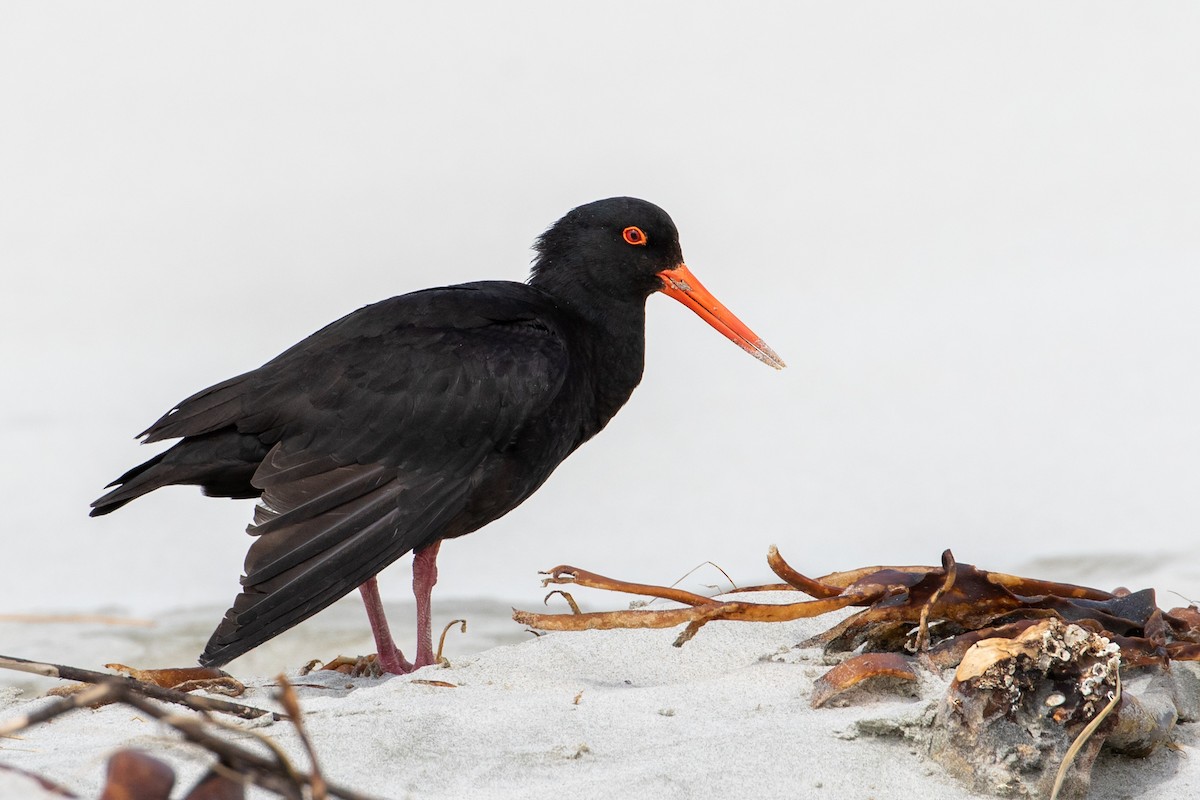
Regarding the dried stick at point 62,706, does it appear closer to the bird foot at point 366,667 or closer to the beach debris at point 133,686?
the beach debris at point 133,686

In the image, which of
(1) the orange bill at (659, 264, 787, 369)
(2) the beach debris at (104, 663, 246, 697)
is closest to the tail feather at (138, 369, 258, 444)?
(2) the beach debris at (104, 663, 246, 697)

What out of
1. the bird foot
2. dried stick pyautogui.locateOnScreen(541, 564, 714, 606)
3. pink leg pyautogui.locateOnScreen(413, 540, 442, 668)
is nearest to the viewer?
dried stick pyautogui.locateOnScreen(541, 564, 714, 606)

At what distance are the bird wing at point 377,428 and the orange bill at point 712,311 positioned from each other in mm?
1055

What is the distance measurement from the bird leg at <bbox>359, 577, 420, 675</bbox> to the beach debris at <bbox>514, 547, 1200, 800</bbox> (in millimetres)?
979

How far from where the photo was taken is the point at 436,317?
491cm

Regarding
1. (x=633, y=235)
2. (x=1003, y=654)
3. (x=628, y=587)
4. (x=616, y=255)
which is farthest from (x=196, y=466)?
(x=1003, y=654)

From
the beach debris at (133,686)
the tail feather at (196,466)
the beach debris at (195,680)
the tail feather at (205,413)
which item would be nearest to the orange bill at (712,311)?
the tail feather at (205,413)

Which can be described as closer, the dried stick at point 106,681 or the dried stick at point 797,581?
the dried stick at point 106,681

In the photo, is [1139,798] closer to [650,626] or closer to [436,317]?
[650,626]

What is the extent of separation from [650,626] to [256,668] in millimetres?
3164

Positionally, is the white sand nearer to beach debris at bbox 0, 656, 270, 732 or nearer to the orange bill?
beach debris at bbox 0, 656, 270, 732

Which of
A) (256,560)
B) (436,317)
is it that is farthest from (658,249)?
(256,560)

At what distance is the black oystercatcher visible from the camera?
4172mm

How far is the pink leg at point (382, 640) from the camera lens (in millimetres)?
4594
